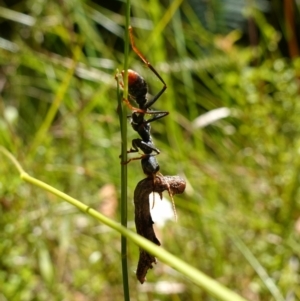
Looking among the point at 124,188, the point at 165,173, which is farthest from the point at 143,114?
the point at 165,173

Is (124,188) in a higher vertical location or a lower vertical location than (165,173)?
higher

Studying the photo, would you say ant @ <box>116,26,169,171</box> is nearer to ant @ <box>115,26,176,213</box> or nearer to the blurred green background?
ant @ <box>115,26,176,213</box>

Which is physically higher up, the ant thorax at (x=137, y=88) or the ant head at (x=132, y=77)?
the ant head at (x=132, y=77)

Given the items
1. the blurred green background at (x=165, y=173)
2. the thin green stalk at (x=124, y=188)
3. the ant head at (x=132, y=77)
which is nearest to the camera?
the thin green stalk at (x=124, y=188)

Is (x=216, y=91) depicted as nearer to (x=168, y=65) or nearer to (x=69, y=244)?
(x=168, y=65)

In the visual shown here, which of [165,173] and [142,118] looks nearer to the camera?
[142,118]

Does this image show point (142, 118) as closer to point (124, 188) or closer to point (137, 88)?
point (137, 88)

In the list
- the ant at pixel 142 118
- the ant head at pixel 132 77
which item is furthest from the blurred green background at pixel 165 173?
the ant head at pixel 132 77

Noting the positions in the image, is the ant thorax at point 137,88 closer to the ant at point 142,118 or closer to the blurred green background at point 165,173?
the ant at point 142,118

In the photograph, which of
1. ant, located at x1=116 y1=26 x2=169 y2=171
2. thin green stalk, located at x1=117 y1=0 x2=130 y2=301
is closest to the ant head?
ant, located at x1=116 y1=26 x2=169 y2=171
